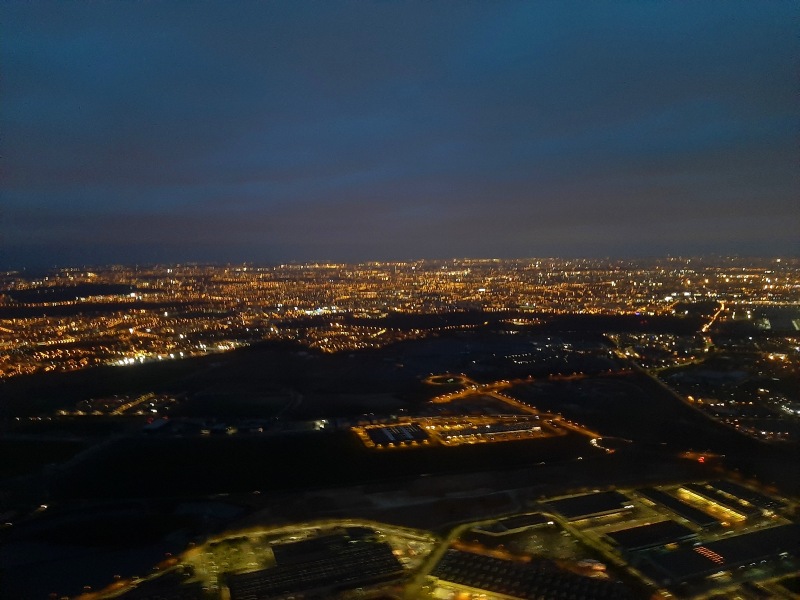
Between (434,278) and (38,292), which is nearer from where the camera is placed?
(38,292)

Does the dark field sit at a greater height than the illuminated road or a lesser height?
lesser

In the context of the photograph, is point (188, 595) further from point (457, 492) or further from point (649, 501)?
point (649, 501)

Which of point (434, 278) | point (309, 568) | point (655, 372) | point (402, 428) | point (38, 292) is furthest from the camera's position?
point (434, 278)

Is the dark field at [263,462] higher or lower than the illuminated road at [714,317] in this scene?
lower

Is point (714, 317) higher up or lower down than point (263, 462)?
higher up

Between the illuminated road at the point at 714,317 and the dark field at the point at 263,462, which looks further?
the illuminated road at the point at 714,317

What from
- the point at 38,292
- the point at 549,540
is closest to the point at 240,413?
the point at 549,540

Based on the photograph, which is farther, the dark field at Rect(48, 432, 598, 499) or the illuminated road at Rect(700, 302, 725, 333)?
the illuminated road at Rect(700, 302, 725, 333)

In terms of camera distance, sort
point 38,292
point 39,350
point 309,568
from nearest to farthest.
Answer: point 309,568 → point 39,350 → point 38,292

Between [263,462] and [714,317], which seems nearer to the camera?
[263,462]

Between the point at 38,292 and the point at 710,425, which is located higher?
the point at 38,292
